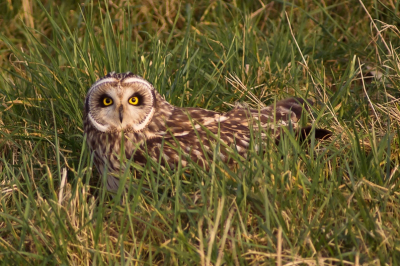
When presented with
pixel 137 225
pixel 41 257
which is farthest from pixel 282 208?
pixel 41 257

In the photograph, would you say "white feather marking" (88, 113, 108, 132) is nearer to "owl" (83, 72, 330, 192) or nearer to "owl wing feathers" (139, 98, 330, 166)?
"owl" (83, 72, 330, 192)

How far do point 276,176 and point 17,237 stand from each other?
4.34ft

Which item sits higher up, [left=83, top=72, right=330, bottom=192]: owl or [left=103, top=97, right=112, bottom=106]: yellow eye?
[left=103, top=97, right=112, bottom=106]: yellow eye

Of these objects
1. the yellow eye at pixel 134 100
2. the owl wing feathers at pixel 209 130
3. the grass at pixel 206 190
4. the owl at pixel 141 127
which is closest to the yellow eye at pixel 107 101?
the owl at pixel 141 127

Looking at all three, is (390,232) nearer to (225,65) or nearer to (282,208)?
(282,208)

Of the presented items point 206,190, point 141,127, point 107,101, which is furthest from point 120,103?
point 206,190

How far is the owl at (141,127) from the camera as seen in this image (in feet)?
12.7

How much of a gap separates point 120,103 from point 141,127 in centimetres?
25

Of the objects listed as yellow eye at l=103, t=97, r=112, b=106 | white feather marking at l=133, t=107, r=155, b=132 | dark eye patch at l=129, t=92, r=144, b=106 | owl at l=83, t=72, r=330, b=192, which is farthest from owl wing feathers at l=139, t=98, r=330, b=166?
yellow eye at l=103, t=97, r=112, b=106

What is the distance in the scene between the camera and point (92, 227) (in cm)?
299

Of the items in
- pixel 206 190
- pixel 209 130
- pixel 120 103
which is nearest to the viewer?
pixel 206 190

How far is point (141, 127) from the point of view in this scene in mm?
4051

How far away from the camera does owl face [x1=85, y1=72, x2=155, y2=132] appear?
153 inches

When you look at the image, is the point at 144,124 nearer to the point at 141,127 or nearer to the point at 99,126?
the point at 141,127
